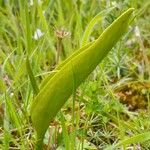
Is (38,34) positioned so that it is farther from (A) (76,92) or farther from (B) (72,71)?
(B) (72,71)

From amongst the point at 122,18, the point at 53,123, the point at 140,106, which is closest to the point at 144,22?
the point at 140,106

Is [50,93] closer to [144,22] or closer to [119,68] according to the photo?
[119,68]

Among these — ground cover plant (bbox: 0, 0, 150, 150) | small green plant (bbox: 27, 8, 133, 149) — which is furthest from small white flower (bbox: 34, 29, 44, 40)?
small green plant (bbox: 27, 8, 133, 149)

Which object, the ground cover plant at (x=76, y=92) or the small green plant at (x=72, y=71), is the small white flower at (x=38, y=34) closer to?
the ground cover plant at (x=76, y=92)

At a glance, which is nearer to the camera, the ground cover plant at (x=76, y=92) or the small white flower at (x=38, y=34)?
the ground cover plant at (x=76, y=92)

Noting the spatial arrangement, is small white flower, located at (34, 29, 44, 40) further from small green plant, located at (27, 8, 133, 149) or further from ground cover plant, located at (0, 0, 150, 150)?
small green plant, located at (27, 8, 133, 149)

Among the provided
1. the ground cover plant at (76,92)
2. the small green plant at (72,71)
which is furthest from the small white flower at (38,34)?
the small green plant at (72,71)

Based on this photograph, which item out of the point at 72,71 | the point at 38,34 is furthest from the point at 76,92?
the point at 72,71
